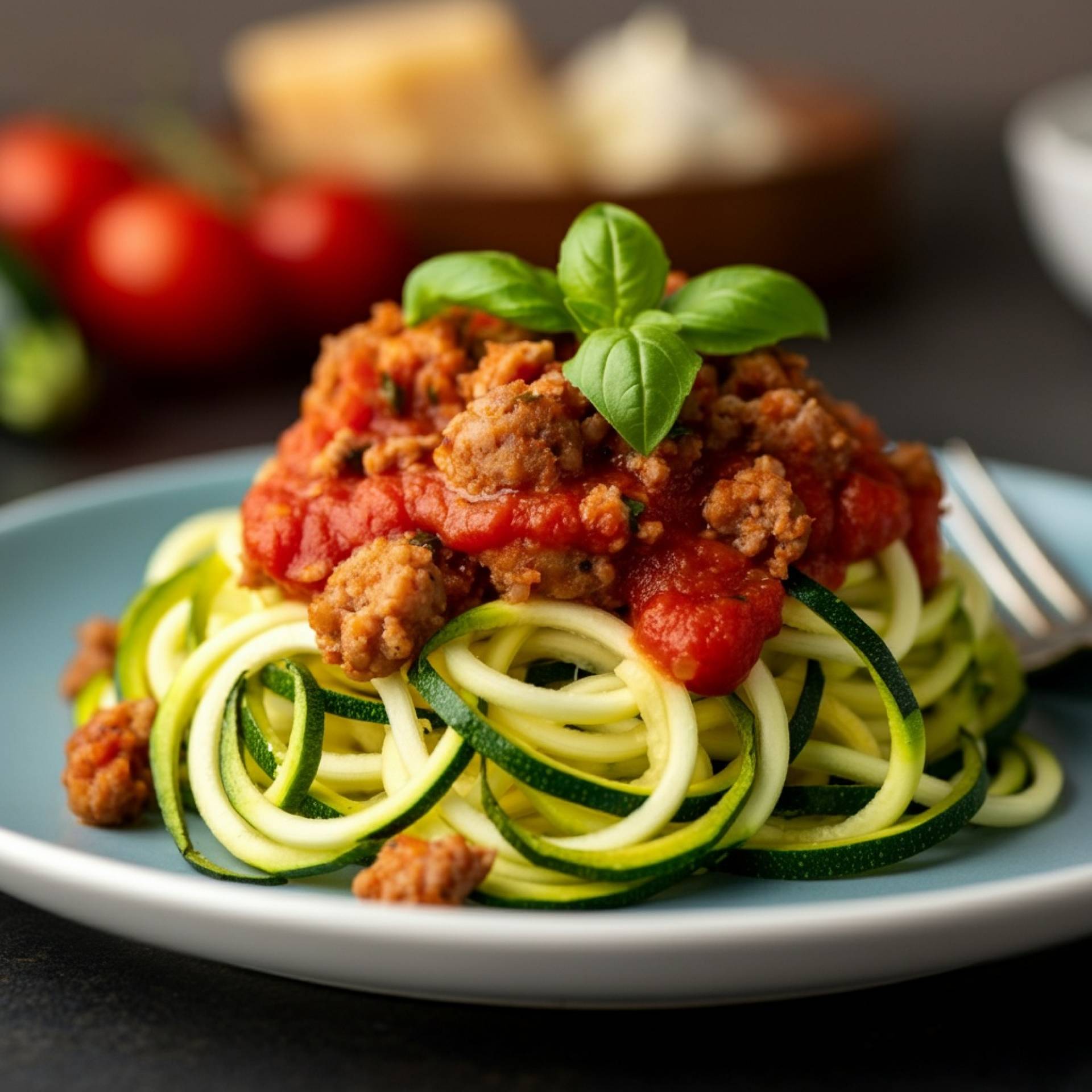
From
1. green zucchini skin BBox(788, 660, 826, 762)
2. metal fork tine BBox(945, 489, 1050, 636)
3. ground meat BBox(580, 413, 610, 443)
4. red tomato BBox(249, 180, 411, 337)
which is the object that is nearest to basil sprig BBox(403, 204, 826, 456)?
ground meat BBox(580, 413, 610, 443)

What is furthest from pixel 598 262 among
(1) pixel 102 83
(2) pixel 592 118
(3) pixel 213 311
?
(1) pixel 102 83

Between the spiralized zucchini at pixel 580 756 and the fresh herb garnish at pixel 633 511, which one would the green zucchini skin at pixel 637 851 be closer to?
the spiralized zucchini at pixel 580 756

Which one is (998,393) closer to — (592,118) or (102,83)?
(592,118)

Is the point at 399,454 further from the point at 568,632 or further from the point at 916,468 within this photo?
the point at 916,468

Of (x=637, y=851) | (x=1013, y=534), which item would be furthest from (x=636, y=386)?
(x=1013, y=534)

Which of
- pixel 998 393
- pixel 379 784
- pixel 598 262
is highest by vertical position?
pixel 598 262

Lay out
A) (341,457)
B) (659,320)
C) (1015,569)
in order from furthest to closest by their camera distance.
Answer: (1015,569) < (341,457) < (659,320)
